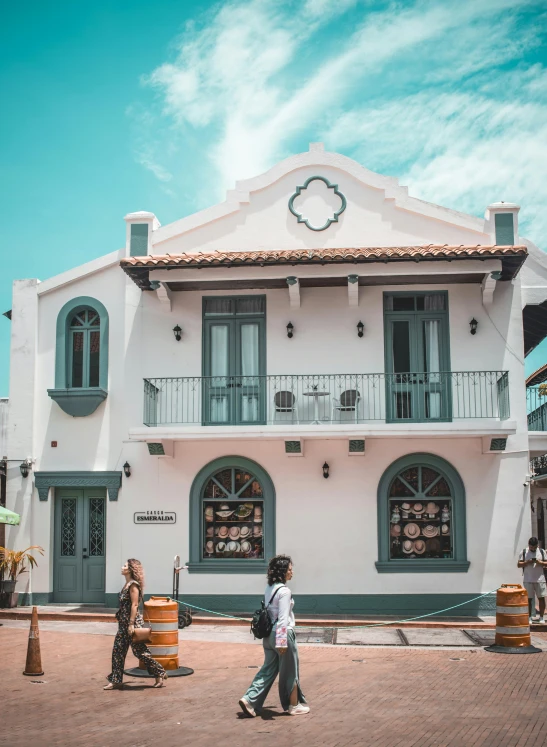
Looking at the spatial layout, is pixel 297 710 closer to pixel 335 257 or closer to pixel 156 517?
pixel 156 517

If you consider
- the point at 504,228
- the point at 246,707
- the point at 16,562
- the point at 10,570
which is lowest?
the point at 246,707

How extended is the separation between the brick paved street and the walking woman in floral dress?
0.69 ft

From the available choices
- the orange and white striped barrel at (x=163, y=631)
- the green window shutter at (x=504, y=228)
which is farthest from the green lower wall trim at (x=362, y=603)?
the green window shutter at (x=504, y=228)

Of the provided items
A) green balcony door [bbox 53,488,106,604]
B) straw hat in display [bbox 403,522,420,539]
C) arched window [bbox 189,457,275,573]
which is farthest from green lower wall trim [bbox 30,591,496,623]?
green balcony door [bbox 53,488,106,604]

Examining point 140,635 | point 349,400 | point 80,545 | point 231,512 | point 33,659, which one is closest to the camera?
point 140,635

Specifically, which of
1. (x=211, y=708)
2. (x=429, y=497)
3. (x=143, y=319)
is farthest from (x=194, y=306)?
(x=211, y=708)

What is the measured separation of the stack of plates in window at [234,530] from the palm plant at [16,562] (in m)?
3.42

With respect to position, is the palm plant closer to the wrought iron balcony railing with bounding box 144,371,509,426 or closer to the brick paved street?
the wrought iron balcony railing with bounding box 144,371,509,426

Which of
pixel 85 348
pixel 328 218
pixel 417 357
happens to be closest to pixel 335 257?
pixel 328 218

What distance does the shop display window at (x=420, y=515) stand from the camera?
1678 centimetres

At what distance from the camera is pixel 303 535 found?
55.2ft

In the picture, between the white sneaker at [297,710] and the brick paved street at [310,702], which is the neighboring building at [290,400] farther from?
the white sneaker at [297,710]

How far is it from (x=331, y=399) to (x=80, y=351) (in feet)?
17.4

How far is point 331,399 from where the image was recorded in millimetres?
16938
